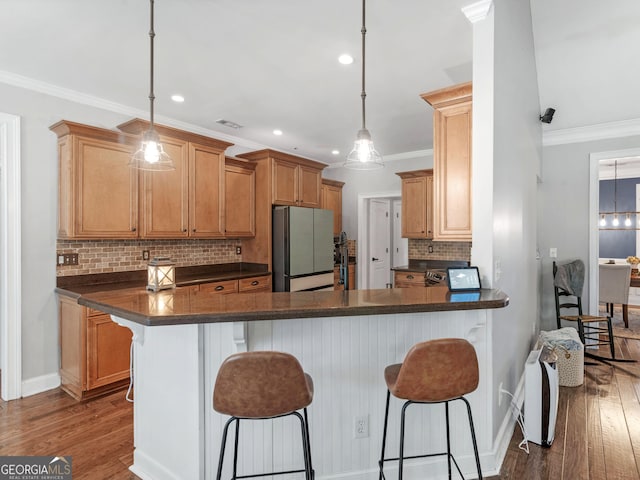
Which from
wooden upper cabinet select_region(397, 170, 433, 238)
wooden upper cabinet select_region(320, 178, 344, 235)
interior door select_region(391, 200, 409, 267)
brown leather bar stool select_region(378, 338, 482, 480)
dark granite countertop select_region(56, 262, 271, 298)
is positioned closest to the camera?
brown leather bar stool select_region(378, 338, 482, 480)

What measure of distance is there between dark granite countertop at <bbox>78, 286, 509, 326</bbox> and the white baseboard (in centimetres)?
207

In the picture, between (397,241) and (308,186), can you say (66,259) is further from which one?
(397,241)

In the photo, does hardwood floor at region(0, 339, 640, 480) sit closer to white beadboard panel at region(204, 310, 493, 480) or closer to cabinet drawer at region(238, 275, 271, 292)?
white beadboard panel at region(204, 310, 493, 480)

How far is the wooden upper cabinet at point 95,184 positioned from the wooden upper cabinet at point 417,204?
3.62 metres

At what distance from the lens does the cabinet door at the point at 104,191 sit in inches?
121

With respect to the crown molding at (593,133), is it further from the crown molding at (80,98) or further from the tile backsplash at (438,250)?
the crown molding at (80,98)

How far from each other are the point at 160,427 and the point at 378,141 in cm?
434

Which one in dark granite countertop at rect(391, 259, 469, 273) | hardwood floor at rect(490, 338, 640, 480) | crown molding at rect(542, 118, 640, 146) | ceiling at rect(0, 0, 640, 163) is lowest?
hardwood floor at rect(490, 338, 640, 480)

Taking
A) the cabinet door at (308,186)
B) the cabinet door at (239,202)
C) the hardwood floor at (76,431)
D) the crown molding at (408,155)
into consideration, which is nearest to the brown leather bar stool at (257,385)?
the hardwood floor at (76,431)

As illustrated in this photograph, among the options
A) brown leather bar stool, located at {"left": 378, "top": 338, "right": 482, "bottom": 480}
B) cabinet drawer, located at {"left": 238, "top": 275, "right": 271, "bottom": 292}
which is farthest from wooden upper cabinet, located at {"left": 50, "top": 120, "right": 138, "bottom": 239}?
brown leather bar stool, located at {"left": 378, "top": 338, "right": 482, "bottom": 480}

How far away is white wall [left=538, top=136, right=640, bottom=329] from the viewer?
4344mm

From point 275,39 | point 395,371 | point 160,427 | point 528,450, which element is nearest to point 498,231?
point 395,371

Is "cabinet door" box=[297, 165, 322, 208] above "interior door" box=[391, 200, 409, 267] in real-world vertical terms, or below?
above

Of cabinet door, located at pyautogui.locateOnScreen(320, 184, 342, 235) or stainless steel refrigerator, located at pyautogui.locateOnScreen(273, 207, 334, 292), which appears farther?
cabinet door, located at pyautogui.locateOnScreen(320, 184, 342, 235)
